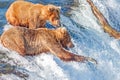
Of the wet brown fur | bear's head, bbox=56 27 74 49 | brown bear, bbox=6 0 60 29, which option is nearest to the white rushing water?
the wet brown fur

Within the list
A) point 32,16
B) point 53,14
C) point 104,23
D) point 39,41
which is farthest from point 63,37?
point 104,23

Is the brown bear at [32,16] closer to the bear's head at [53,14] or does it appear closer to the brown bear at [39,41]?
the bear's head at [53,14]

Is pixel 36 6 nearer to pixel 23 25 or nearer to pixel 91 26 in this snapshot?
pixel 23 25

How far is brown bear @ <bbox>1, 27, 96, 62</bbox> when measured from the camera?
11172 millimetres

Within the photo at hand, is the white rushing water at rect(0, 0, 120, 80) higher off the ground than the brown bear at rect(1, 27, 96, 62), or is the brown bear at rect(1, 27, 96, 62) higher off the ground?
the brown bear at rect(1, 27, 96, 62)

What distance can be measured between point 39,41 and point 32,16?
1004 mm

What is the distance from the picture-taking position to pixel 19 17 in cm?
1234

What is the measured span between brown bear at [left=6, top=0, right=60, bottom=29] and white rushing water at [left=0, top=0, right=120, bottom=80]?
673 mm

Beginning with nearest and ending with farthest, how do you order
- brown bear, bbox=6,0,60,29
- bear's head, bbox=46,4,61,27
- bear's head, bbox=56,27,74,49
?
bear's head, bbox=56,27,74,49
bear's head, bbox=46,4,61,27
brown bear, bbox=6,0,60,29

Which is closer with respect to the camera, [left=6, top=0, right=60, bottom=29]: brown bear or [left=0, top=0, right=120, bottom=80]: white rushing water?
[left=0, top=0, right=120, bottom=80]: white rushing water

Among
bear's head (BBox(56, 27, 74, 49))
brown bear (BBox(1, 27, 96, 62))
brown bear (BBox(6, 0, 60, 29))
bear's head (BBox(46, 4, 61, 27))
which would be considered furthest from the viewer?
brown bear (BBox(6, 0, 60, 29))

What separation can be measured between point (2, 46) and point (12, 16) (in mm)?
1196

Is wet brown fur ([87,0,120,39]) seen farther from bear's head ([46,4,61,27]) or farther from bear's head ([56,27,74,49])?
bear's head ([56,27,74,49])

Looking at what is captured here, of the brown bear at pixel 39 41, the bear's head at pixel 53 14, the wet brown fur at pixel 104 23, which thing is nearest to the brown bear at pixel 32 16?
the bear's head at pixel 53 14
